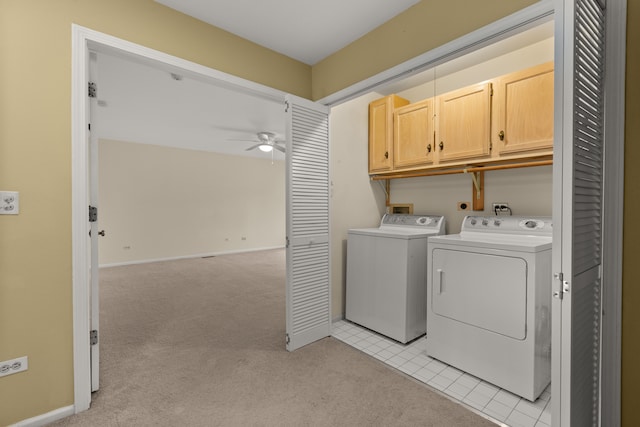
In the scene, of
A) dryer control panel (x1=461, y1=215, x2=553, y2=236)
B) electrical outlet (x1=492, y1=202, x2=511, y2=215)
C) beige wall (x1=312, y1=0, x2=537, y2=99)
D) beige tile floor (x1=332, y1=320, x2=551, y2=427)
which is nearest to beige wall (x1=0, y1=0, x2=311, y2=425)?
beige wall (x1=312, y1=0, x2=537, y2=99)

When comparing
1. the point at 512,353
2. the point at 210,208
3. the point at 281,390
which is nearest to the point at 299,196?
the point at 281,390

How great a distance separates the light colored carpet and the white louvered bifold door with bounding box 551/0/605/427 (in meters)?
0.80

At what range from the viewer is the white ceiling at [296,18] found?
1.89 m

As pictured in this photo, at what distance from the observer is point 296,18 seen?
2.04 metres

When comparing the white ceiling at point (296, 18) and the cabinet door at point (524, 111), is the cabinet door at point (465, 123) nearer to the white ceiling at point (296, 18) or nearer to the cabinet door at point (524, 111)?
the cabinet door at point (524, 111)

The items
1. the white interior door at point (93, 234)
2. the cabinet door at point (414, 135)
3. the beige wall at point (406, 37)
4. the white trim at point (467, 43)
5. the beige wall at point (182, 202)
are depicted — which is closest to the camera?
the white trim at point (467, 43)

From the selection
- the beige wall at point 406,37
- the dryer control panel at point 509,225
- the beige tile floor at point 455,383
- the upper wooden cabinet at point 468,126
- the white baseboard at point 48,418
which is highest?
the beige wall at point 406,37

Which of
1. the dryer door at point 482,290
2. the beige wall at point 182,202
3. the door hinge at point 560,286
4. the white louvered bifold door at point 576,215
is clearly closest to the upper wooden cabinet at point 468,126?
the dryer door at point 482,290

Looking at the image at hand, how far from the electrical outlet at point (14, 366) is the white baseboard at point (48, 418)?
265 mm

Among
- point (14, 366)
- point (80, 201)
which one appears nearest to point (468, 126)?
point (80, 201)

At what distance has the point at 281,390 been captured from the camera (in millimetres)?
1851

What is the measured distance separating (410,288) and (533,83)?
1.78 metres

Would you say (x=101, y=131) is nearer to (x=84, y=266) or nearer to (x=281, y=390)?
(x=84, y=266)

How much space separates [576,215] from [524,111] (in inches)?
61.2
